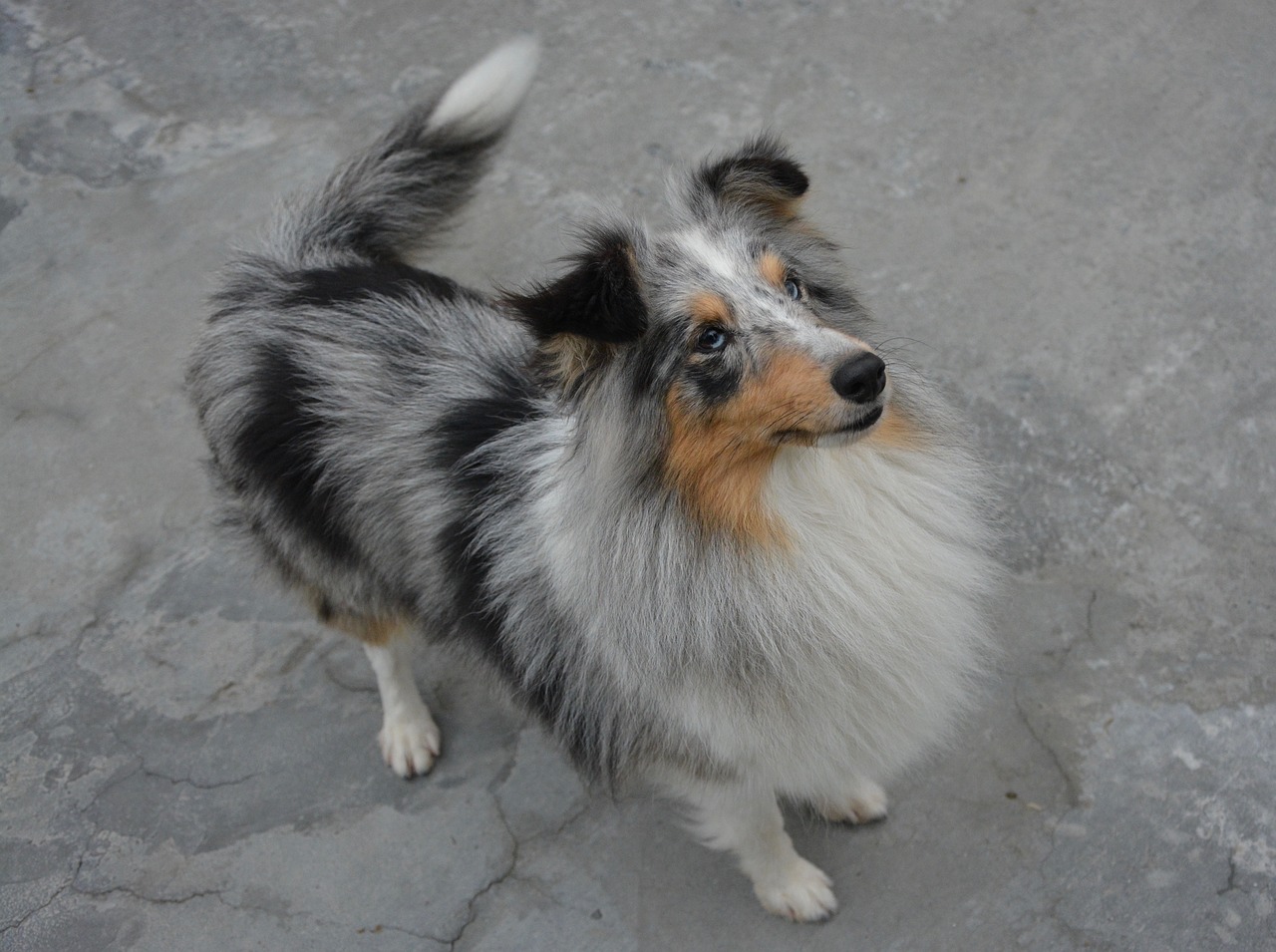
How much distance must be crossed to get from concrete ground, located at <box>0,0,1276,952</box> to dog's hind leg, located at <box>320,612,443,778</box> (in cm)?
7

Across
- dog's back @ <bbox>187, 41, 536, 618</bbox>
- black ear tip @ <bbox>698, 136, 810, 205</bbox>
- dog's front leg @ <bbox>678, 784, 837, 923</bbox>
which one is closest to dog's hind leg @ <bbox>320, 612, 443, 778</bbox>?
dog's back @ <bbox>187, 41, 536, 618</bbox>

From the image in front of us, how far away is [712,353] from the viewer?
75.8 inches

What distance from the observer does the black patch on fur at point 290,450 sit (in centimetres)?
253

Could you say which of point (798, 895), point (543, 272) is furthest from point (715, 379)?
point (543, 272)

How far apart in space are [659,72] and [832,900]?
341cm

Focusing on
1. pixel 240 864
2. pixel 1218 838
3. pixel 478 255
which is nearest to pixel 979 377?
pixel 1218 838

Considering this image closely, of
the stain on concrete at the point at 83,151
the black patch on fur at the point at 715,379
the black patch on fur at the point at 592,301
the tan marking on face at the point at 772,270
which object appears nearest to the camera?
the black patch on fur at the point at 592,301

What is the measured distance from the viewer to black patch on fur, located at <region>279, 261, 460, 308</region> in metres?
2.61

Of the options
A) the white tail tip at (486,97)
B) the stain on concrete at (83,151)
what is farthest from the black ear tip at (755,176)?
the stain on concrete at (83,151)

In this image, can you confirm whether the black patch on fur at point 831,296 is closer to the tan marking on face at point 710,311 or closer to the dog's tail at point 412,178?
the tan marking on face at point 710,311

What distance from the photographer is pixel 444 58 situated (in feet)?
15.7

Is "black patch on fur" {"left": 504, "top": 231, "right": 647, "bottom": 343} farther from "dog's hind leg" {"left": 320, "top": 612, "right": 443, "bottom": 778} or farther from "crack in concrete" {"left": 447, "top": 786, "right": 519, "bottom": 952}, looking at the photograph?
"crack in concrete" {"left": 447, "top": 786, "right": 519, "bottom": 952}

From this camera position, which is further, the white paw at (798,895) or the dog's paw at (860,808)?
the dog's paw at (860,808)

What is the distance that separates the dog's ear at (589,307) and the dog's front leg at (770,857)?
3.42ft
